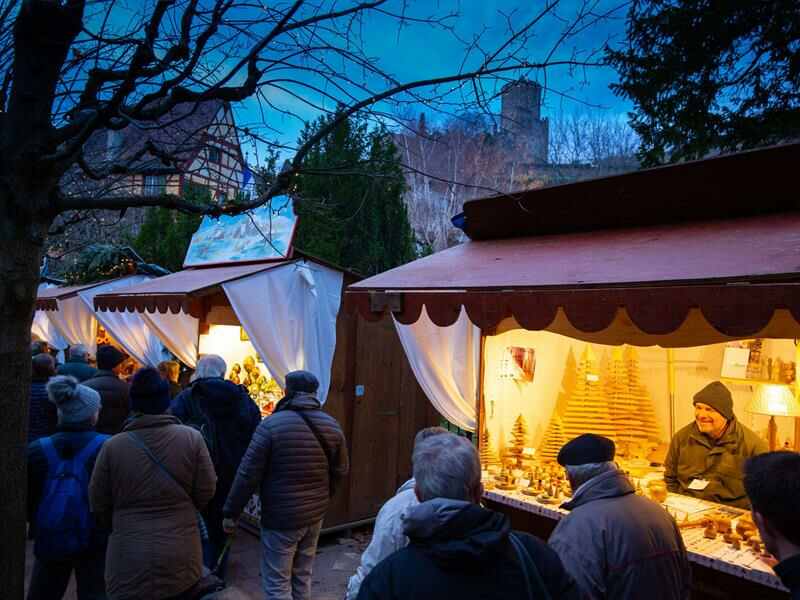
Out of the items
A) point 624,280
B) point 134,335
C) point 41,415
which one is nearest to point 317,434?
point 624,280

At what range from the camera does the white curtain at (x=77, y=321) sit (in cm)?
1111

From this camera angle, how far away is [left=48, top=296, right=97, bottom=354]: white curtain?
→ 11109mm

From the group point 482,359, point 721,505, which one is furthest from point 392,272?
point 721,505

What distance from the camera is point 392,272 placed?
488 centimetres

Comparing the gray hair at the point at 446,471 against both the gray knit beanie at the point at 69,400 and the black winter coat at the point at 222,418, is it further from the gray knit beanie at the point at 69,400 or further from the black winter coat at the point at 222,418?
the black winter coat at the point at 222,418

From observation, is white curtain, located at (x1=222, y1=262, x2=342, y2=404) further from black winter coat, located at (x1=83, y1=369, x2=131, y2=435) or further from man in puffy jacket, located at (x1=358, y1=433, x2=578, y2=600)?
man in puffy jacket, located at (x1=358, y1=433, x2=578, y2=600)

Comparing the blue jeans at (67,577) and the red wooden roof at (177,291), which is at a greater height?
the red wooden roof at (177,291)

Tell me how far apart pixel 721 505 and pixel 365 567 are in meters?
3.03

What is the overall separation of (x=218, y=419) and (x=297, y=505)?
3.78 ft

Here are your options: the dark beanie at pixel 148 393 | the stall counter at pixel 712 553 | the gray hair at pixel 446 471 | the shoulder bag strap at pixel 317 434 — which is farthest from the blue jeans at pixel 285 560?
the gray hair at pixel 446 471

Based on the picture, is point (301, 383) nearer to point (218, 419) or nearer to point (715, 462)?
point (218, 419)

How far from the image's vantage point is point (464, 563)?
4.86 ft

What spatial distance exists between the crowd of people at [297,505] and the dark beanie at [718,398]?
11 millimetres

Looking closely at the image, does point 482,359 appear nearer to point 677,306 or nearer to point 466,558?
point 677,306
